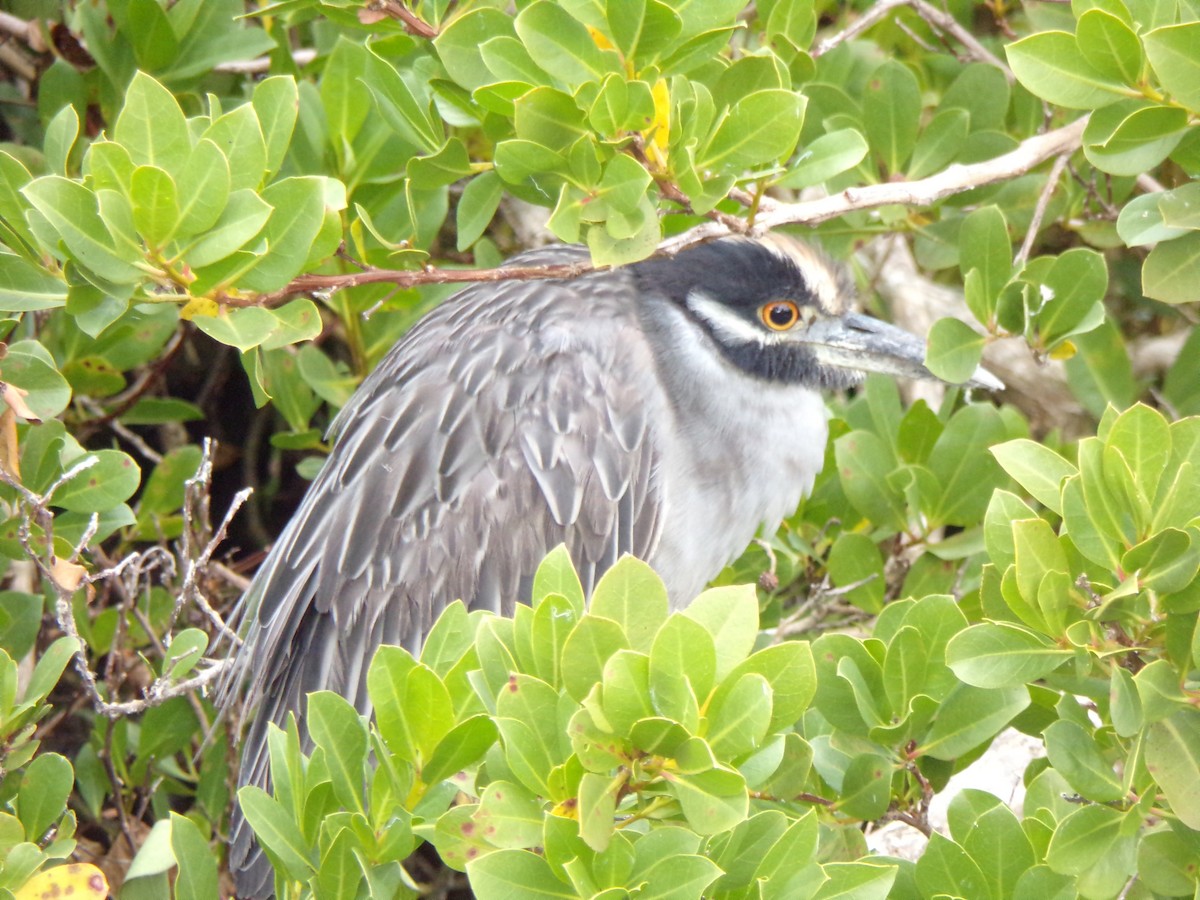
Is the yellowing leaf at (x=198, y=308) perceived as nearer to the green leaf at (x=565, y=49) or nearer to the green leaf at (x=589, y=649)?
the green leaf at (x=565, y=49)

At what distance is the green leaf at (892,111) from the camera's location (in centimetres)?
329

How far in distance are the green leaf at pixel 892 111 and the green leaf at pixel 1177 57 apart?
1141 mm

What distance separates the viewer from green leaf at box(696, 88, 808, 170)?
2242 millimetres

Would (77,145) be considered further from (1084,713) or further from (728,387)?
(1084,713)

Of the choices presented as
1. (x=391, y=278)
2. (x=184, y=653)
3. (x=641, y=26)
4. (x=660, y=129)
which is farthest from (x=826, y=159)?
(x=184, y=653)

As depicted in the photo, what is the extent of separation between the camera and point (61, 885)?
209 cm

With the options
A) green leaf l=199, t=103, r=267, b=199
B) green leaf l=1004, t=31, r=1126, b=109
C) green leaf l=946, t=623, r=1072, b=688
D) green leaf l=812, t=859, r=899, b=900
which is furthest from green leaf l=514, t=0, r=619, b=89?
green leaf l=812, t=859, r=899, b=900

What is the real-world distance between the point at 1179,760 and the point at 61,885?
1.70 m

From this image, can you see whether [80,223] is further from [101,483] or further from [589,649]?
[589,649]

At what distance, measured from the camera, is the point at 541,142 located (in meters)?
2.25

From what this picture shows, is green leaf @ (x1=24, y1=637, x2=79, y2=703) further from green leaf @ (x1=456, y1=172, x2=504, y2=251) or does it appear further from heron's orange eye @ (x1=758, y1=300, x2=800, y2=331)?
heron's orange eye @ (x1=758, y1=300, x2=800, y2=331)

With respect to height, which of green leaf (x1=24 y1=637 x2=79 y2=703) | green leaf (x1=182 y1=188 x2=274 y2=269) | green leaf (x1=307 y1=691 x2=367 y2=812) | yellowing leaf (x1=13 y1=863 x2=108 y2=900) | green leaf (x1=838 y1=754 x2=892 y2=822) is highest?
green leaf (x1=182 y1=188 x2=274 y2=269)

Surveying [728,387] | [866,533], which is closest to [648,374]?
[728,387]

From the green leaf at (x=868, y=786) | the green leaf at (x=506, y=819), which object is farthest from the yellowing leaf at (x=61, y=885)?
the green leaf at (x=868, y=786)
